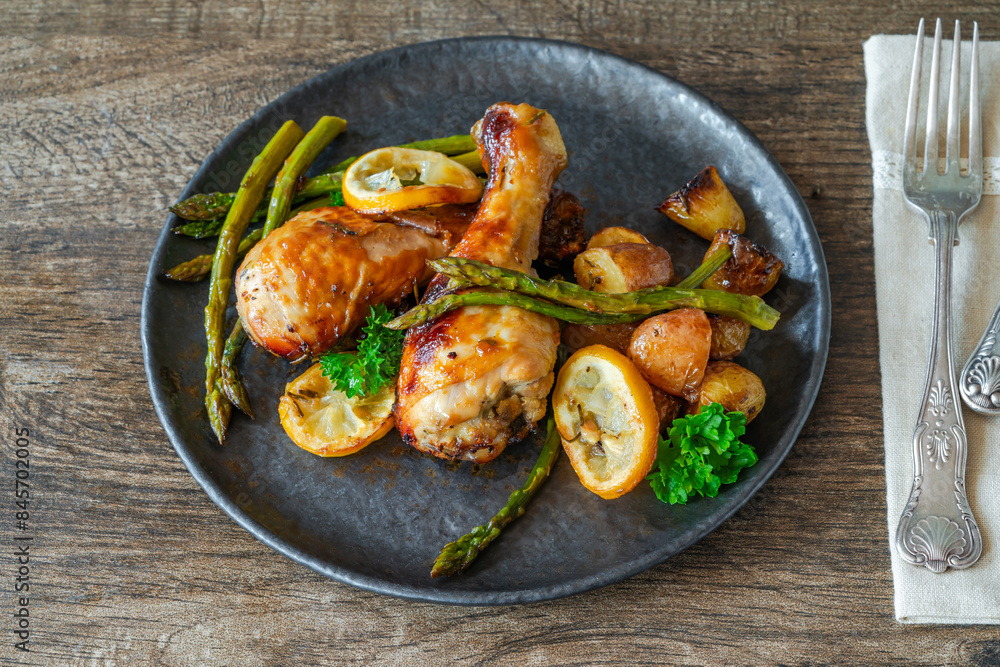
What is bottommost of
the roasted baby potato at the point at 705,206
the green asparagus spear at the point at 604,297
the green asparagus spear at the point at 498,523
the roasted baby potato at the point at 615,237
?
the green asparagus spear at the point at 498,523

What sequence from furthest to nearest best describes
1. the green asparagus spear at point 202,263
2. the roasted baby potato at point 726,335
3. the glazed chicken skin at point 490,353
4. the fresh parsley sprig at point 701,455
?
the green asparagus spear at point 202,263 → the roasted baby potato at point 726,335 → the fresh parsley sprig at point 701,455 → the glazed chicken skin at point 490,353

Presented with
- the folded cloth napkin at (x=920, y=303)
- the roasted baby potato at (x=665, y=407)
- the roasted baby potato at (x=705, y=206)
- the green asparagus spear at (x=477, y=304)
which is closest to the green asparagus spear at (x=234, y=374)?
the green asparagus spear at (x=477, y=304)

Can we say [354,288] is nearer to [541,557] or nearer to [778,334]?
[541,557]

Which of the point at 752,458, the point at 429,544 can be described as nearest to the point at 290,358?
the point at 429,544

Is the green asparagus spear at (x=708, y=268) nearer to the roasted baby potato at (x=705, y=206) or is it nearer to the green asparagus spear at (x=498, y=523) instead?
the roasted baby potato at (x=705, y=206)

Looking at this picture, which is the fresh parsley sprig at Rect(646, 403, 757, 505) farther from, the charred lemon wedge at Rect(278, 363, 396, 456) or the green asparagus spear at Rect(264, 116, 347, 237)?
the green asparagus spear at Rect(264, 116, 347, 237)

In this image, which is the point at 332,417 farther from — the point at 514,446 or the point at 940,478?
the point at 940,478

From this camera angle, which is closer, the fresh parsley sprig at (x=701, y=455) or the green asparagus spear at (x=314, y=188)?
the fresh parsley sprig at (x=701, y=455)
